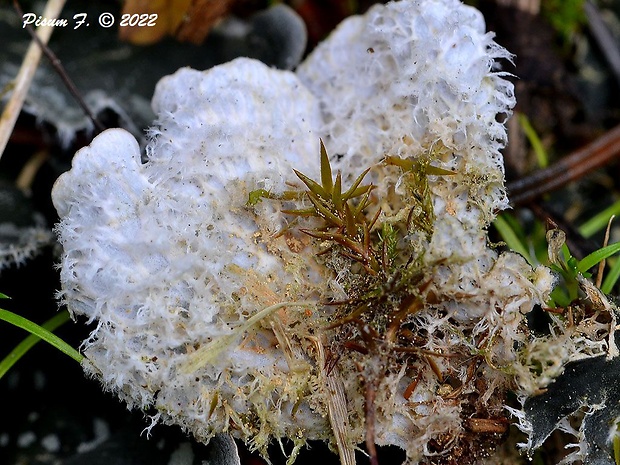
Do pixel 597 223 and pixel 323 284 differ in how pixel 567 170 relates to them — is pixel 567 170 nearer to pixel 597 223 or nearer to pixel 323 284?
pixel 597 223

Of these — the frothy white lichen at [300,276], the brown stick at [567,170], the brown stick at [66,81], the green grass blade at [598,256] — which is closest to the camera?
the frothy white lichen at [300,276]

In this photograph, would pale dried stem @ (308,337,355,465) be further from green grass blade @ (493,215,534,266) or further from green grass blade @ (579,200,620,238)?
green grass blade @ (579,200,620,238)

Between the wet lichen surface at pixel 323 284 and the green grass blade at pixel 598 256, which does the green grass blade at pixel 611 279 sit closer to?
the green grass blade at pixel 598 256

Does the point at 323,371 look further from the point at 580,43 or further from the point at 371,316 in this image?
the point at 580,43

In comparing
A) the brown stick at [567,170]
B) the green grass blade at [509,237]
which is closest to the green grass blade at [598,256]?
the green grass blade at [509,237]

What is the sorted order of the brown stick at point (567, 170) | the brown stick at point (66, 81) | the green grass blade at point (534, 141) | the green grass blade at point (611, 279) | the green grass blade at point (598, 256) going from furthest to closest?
the green grass blade at point (534, 141) → the brown stick at point (567, 170) → the brown stick at point (66, 81) → the green grass blade at point (611, 279) → the green grass blade at point (598, 256)

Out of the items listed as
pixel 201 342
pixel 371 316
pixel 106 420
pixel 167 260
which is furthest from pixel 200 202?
pixel 106 420
